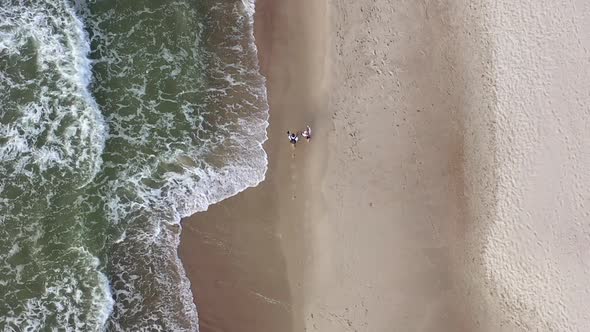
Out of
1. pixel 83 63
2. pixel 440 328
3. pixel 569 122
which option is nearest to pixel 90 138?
pixel 83 63

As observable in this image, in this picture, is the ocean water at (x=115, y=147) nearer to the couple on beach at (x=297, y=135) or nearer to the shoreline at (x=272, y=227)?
the shoreline at (x=272, y=227)

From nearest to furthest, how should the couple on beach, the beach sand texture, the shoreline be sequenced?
the beach sand texture → the shoreline → the couple on beach

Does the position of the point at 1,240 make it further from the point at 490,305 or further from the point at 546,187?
the point at 546,187

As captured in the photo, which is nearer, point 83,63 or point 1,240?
point 1,240

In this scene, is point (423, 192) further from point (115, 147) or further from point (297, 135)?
point (115, 147)

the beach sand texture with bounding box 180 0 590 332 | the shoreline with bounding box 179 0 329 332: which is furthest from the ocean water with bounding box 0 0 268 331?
the beach sand texture with bounding box 180 0 590 332

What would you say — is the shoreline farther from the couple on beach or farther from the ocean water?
the ocean water

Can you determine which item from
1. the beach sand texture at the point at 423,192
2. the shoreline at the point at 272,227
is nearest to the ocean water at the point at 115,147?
the shoreline at the point at 272,227
